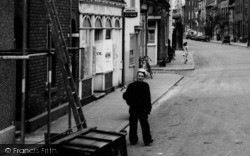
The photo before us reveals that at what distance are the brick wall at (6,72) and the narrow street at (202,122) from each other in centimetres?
279

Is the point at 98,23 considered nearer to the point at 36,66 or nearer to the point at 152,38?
the point at 36,66

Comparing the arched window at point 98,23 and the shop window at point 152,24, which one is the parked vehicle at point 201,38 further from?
the arched window at point 98,23

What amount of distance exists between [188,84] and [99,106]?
9035mm

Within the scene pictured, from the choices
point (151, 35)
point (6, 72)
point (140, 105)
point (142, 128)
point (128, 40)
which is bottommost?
point (142, 128)

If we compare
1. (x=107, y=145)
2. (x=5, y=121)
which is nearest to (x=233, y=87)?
(x=5, y=121)

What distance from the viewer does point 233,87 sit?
23.9m

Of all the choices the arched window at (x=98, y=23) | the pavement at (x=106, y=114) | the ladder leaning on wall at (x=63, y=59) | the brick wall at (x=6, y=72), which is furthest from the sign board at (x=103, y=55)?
the ladder leaning on wall at (x=63, y=59)

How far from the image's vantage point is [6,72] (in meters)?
11.3

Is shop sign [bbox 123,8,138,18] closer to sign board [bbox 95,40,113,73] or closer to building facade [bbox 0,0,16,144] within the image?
sign board [bbox 95,40,113,73]

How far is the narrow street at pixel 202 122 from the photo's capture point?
1152 centimetres

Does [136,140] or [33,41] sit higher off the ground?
[33,41]

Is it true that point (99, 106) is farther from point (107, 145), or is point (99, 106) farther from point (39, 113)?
point (107, 145)

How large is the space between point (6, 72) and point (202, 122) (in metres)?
6.04

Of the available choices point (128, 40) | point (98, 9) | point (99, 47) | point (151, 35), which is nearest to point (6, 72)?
point (98, 9)
